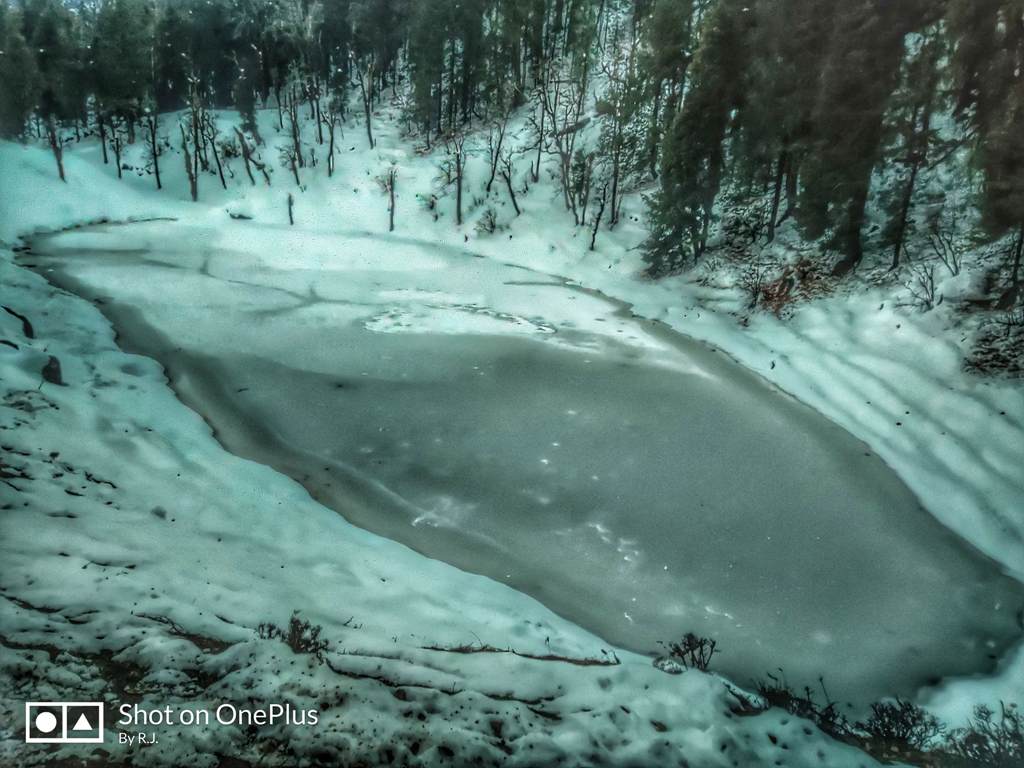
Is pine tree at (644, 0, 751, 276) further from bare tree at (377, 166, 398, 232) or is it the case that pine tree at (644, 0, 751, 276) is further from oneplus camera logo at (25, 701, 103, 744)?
oneplus camera logo at (25, 701, 103, 744)

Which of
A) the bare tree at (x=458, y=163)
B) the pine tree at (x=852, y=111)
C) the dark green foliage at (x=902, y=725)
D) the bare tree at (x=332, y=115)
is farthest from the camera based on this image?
the bare tree at (x=332, y=115)

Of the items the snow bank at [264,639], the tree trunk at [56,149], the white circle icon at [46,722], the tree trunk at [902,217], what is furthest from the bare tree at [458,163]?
the white circle icon at [46,722]

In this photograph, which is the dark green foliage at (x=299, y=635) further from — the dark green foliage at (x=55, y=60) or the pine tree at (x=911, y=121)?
the dark green foliage at (x=55, y=60)

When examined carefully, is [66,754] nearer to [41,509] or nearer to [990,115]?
[41,509]

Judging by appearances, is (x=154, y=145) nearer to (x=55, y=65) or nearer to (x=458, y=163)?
(x=55, y=65)

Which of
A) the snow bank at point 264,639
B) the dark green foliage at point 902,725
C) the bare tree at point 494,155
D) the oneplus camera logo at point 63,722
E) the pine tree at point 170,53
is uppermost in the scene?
the pine tree at point 170,53

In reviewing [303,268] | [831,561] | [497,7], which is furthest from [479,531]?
[497,7]

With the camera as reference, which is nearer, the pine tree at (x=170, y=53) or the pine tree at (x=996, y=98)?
the pine tree at (x=996, y=98)
